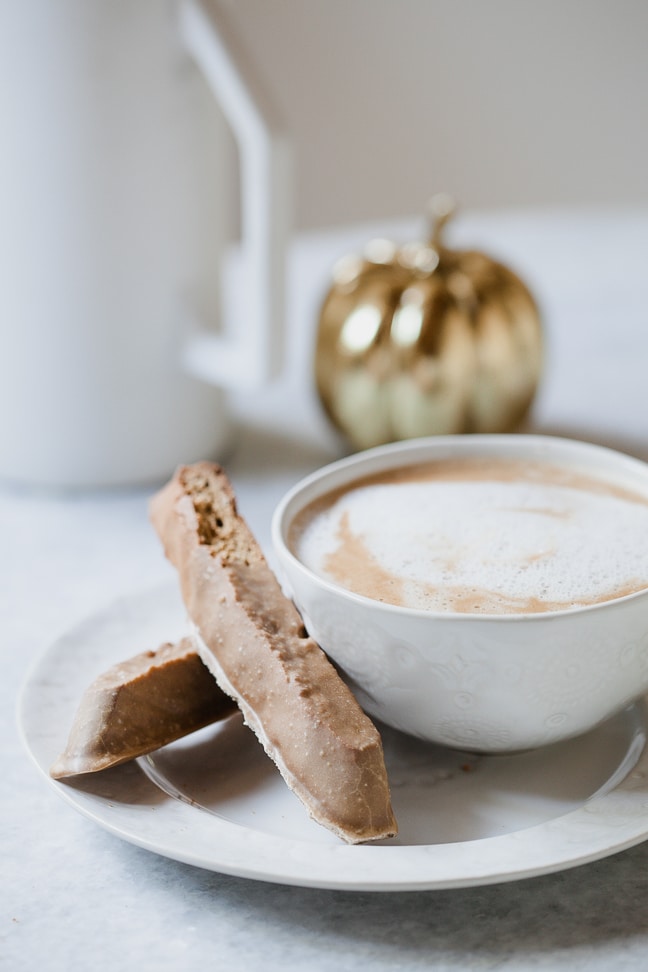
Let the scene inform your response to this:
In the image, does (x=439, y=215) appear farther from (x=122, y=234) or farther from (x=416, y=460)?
(x=416, y=460)

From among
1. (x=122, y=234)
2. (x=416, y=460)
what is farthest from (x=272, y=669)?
(x=122, y=234)

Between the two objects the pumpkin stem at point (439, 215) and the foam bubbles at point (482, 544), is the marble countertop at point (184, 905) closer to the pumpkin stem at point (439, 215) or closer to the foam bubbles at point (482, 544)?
the foam bubbles at point (482, 544)

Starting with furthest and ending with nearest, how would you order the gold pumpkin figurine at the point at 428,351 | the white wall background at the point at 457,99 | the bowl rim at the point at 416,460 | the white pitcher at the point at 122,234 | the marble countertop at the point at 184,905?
the white wall background at the point at 457,99
the gold pumpkin figurine at the point at 428,351
the white pitcher at the point at 122,234
the bowl rim at the point at 416,460
the marble countertop at the point at 184,905

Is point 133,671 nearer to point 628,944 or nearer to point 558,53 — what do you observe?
point 628,944

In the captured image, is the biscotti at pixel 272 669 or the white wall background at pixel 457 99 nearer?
the biscotti at pixel 272 669

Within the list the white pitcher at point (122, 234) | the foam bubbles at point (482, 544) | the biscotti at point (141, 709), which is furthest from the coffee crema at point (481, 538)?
the white pitcher at point (122, 234)

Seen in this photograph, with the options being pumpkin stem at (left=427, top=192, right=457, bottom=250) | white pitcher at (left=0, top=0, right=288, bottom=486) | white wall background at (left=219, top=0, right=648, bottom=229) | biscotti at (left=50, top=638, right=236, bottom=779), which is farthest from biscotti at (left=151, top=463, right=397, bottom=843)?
white wall background at (left=219, top=0, right=648, bottom=229)
